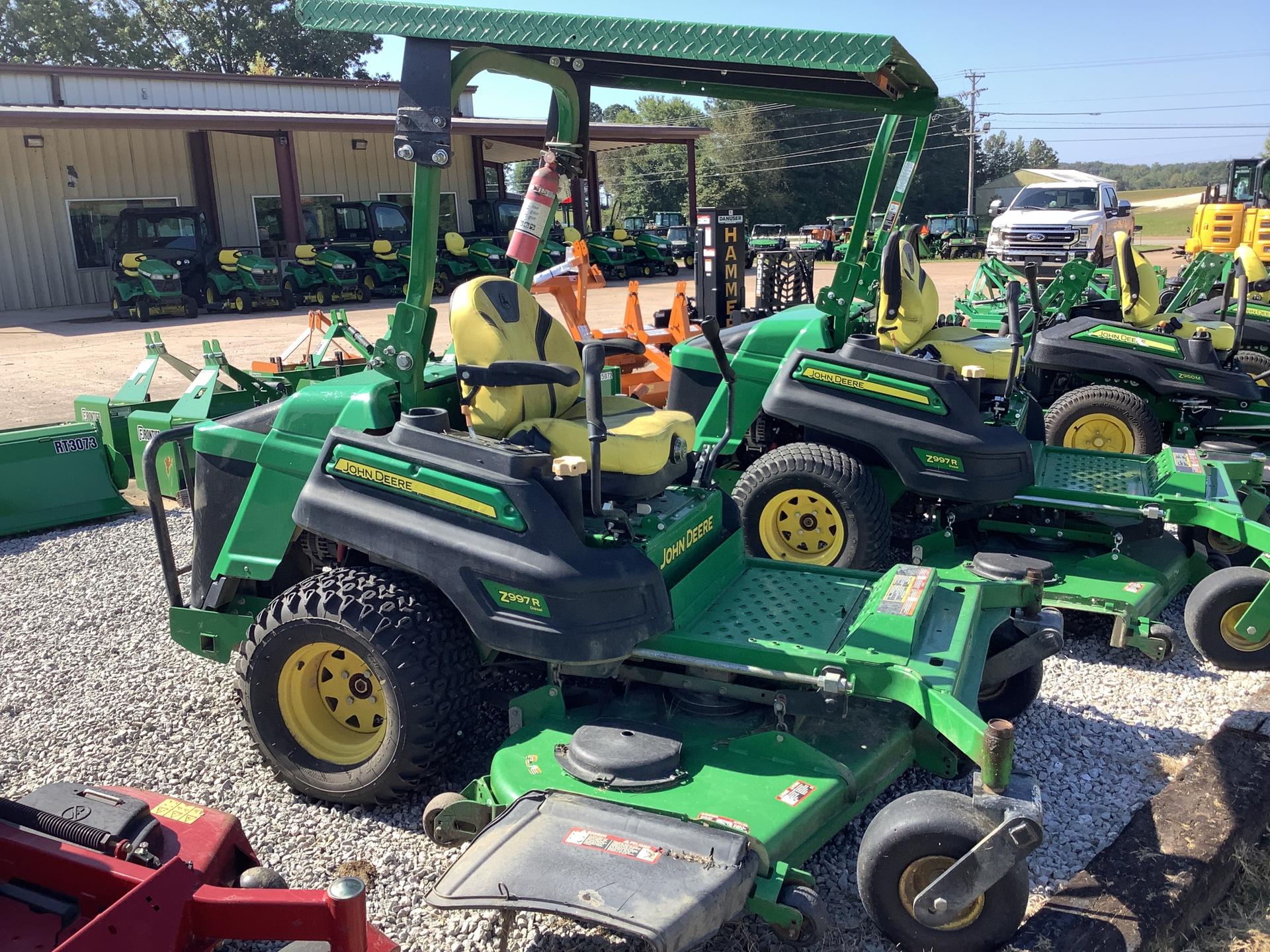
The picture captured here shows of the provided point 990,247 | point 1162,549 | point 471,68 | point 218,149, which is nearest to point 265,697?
point 471,68

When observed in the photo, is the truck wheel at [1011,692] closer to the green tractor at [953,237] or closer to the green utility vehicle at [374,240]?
the green utility vehicle at [374,240]

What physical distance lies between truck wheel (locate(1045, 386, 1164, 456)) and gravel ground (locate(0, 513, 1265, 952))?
1964mm

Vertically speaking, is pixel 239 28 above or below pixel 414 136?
above

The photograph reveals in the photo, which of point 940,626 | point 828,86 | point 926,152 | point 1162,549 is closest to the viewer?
point 940,626

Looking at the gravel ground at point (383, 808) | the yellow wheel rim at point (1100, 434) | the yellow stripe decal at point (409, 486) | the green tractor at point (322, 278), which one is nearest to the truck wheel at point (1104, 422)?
the yellow wheel rim at point (1100, 434)

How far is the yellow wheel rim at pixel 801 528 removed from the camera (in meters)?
5.18

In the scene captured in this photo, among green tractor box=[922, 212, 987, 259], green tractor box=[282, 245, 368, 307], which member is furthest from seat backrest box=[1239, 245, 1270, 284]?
green tractor box=[922, 212, 987, 259]

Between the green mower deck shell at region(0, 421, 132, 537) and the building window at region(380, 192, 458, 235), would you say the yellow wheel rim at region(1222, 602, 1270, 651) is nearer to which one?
the green mower deck shell at region(0, 421, 132, 537)

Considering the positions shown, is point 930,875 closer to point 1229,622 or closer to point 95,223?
point 1229,622

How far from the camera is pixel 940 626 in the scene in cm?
344

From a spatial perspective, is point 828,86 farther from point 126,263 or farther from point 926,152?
point 926,152

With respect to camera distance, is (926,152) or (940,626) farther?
(926,152)

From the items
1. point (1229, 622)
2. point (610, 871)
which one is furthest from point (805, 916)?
point (1229, 622)

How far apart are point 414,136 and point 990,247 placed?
Answer: 2221 cm
